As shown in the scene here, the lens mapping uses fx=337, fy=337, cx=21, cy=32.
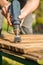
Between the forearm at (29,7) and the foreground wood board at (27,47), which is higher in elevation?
the forearm at (29,7)

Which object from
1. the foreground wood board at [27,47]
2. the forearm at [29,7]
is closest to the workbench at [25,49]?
the foreground wood board at [27,47]

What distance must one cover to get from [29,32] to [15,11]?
1.67 meters

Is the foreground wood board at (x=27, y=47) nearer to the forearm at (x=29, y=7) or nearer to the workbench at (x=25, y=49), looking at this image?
the workbench at (x=25, y=49)

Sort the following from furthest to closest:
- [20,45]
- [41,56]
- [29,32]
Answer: [29,32], [20,45], [41,56]

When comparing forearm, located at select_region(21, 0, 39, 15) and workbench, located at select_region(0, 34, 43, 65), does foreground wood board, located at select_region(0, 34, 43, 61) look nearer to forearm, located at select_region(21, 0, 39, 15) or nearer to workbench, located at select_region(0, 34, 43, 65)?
workbench, located at select_region(0, 34, 43, 65)

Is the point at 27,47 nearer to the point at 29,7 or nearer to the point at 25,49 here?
the point at 25,49

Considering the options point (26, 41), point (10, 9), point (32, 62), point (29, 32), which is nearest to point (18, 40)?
point (26, 41)

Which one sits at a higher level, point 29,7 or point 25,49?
point 29,7

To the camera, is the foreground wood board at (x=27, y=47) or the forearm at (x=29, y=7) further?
the forearm at (x=29, y=7)

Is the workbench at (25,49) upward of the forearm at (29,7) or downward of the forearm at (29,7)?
downward

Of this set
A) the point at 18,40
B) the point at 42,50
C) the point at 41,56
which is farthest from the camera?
the point at 18,40

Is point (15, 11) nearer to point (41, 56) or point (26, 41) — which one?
point (26, 41)

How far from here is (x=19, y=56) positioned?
3018mm

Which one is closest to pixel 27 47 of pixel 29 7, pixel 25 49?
pixel 25 49
